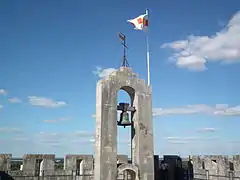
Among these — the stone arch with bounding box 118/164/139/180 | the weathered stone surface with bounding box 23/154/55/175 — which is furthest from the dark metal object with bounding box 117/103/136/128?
the weathered stone surface with bounding box 23/154/55/175

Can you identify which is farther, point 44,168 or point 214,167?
point 44,168

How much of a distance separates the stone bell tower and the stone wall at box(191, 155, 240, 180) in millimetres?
4515

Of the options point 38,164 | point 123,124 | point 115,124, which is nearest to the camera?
point 115,124

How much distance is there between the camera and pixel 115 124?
534 inches

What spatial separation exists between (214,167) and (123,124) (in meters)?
6.98

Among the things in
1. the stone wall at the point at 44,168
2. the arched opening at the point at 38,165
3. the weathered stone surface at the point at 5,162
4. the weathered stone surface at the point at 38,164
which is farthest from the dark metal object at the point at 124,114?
the weathered stone surface at the point at 5,162

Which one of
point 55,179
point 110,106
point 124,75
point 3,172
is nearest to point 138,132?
point 110,106

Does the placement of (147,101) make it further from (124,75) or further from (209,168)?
(209,168)

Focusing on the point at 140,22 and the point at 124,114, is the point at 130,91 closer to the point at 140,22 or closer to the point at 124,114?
the point at 124,114

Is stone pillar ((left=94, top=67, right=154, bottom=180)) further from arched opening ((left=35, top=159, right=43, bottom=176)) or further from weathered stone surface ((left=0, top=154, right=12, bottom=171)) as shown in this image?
weathered stone surface ((left=0, top=154, right=12, bottom=171))

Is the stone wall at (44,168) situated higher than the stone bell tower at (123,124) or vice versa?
the stone bell tower at (123,124)

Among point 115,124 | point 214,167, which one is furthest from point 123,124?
point 214,167

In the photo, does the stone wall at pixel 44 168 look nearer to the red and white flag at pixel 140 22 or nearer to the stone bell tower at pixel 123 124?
the stone bell tower at pixel 123 124

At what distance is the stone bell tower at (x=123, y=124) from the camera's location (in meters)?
13.0
